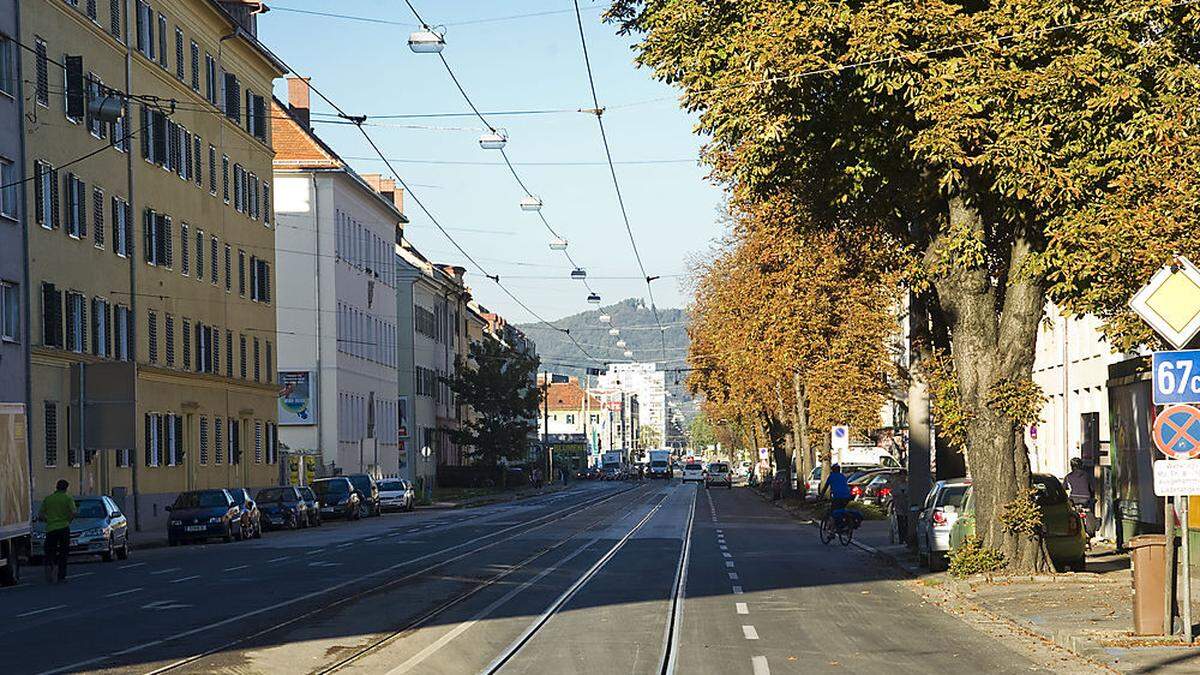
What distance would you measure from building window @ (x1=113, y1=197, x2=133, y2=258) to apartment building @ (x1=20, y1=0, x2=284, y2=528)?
3.5 inches

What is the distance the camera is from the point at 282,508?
55969 millimetres

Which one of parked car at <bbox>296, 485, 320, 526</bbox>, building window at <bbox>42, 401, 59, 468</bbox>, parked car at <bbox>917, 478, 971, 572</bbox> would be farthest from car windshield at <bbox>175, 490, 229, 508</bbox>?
parked car at <bbox>917, 478, 971, 572</bbox>

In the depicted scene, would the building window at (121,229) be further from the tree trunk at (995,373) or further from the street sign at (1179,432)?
the street sign at (1179,432)

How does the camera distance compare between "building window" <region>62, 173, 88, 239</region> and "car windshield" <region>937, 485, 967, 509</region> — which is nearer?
"car windshield" <region>937, 485, 967, 509</region>

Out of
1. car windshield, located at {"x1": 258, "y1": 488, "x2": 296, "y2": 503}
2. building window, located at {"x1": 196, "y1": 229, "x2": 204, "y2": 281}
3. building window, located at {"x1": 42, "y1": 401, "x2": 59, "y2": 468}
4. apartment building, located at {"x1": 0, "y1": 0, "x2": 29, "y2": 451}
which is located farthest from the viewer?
building window, located at {"x1": 196, "y1": 229, "x2": 204, "y2": 281}

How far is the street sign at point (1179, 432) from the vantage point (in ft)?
51.4

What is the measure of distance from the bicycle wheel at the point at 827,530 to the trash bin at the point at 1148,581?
2235 centimetres

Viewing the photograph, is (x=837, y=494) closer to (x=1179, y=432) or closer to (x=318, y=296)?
(x=1179, y=432)

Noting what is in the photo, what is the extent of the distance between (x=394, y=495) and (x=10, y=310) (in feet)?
99.9

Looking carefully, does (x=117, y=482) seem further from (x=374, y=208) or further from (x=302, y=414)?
(x=374, y=208)

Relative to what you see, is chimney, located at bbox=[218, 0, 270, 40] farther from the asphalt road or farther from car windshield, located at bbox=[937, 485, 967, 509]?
car windshield, located at bbox=[937, 485, 967, 509]

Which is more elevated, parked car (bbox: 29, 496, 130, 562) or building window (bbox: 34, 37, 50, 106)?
building window (bbox: 34, 37, 50, 106)

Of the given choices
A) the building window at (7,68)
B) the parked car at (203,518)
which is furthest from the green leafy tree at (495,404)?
the building window at (7,68)

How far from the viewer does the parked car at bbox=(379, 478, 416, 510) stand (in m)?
74.1
